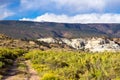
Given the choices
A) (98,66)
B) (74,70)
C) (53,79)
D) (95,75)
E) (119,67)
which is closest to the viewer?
(53,79)

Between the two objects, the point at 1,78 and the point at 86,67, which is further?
the point at 86,67

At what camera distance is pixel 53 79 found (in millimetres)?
32531

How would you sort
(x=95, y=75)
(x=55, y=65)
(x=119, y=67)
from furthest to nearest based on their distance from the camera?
(x=55, y=65)
(x=119, y=67)
(x=95, y=75)

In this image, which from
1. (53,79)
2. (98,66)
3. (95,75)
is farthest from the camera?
(98,66)

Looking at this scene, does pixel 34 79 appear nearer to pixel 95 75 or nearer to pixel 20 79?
pixel 20 79

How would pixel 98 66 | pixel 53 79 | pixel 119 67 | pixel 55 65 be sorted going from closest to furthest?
Result: pixel 53 79 < pixel 119 67 < pixel 98 66 < pixel 55 65

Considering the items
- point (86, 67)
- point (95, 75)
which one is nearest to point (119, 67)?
point (95, 75)

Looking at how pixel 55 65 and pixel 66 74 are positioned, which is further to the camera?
pixel 55 65

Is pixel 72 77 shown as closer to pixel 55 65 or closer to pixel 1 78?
pixel 1 78

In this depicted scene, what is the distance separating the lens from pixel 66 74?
3862 centimetres

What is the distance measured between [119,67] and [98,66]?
5.60 metres

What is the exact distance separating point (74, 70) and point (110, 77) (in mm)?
5723

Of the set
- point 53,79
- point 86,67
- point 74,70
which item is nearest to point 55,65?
point 86,67

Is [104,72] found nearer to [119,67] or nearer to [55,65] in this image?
[119,67]
